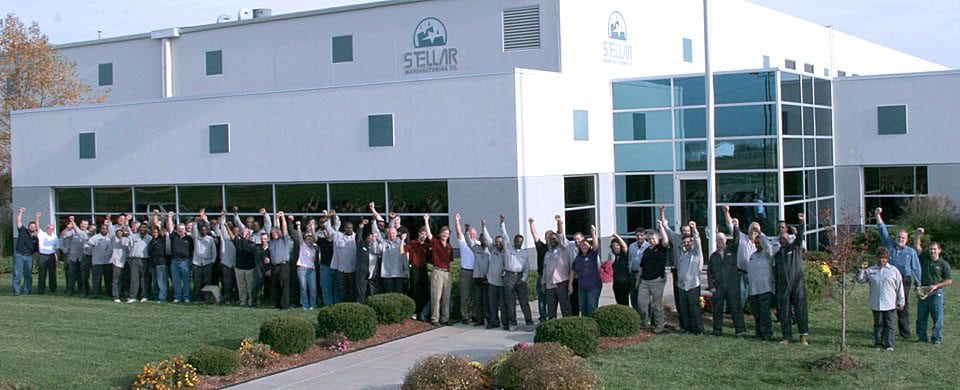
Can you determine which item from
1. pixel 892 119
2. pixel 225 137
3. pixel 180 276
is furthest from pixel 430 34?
pixel 892 119

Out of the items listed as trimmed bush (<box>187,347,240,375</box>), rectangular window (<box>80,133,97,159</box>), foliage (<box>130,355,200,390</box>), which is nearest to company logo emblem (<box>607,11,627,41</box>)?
rectangular window (<box>80,133,97,159</box>)

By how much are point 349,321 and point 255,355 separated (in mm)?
1851

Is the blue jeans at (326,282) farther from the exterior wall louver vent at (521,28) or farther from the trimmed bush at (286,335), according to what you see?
the exterior wall louver vent at (521,28)

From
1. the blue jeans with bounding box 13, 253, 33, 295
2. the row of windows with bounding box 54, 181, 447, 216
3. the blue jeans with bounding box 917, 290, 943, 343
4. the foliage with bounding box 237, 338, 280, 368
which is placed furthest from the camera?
the row of windows with bounding box 54, 181, 447, 216

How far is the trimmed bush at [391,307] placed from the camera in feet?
54.4

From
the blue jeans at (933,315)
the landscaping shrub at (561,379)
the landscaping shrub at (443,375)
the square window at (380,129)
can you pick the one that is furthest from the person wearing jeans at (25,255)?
the blue jeans at (933,315)

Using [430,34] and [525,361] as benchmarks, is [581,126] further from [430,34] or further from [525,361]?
[525,361]

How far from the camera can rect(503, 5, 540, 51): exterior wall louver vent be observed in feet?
83.7

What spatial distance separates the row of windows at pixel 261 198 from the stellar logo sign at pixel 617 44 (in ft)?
22.1

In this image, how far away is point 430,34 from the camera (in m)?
27.1

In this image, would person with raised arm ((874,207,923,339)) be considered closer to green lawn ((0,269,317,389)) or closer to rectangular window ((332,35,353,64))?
green lawn ((0,269,317,389))

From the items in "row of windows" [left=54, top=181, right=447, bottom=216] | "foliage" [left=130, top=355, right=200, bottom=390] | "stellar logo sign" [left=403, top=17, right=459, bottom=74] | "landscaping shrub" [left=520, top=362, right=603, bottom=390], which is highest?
"stellar logo sign" [left=403, top=17, right=459, bottom=74]

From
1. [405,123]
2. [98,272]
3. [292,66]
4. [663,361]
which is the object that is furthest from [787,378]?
[292,66]

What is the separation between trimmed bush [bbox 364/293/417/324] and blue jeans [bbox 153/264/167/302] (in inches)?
250
